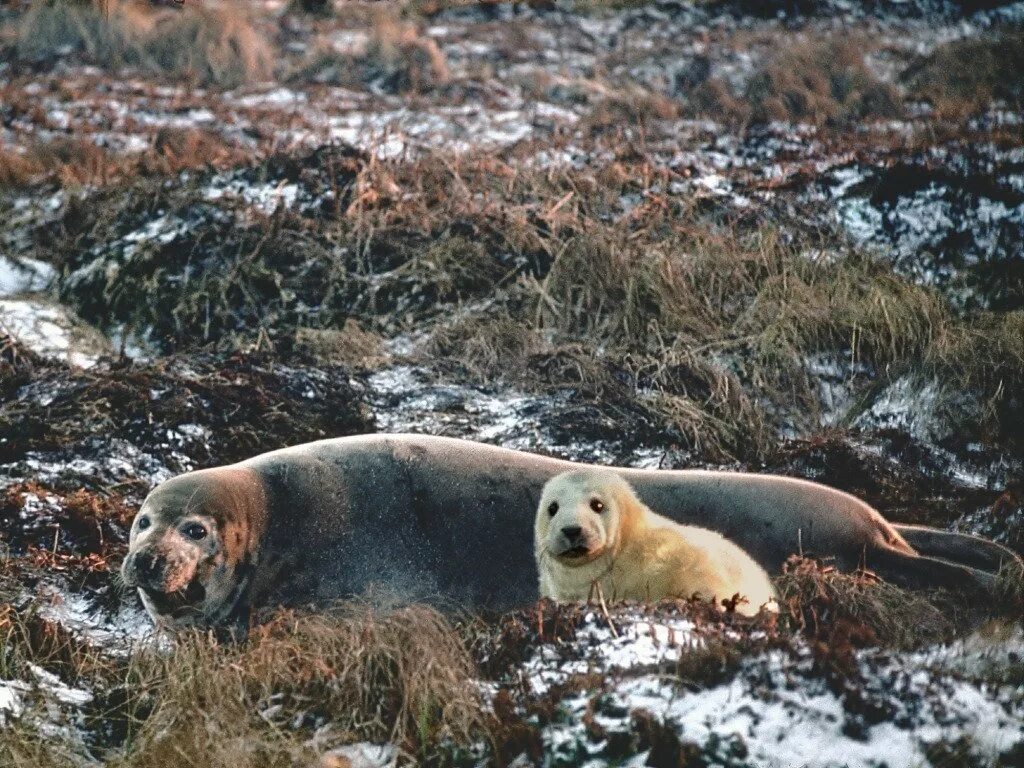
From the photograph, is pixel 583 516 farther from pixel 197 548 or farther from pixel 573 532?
pixel 197 548

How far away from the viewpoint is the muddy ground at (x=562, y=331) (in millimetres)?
4293

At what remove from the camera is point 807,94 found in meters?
11.9

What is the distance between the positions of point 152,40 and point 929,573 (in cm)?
996

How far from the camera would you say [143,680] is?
4855mm

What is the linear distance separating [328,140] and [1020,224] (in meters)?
4.65

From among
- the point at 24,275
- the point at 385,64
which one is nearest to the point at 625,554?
the point at 24,275

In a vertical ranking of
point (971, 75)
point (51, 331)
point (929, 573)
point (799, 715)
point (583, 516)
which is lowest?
point (51, 331)

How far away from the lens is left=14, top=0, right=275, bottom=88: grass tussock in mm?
13031

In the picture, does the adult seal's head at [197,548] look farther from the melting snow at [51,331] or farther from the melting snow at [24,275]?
the melting snow at [24,275]

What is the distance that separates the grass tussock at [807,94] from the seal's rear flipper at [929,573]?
6.15m

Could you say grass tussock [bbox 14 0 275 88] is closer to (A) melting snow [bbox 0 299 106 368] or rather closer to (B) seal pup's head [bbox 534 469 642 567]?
(A) melting snow [bbox 0 299 106 368]

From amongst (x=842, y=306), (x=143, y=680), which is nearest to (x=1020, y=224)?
(x=842, y=306)

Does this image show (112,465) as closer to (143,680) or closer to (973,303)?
(143,680)

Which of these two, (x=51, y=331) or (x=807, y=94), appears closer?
(x=51, y=331)
